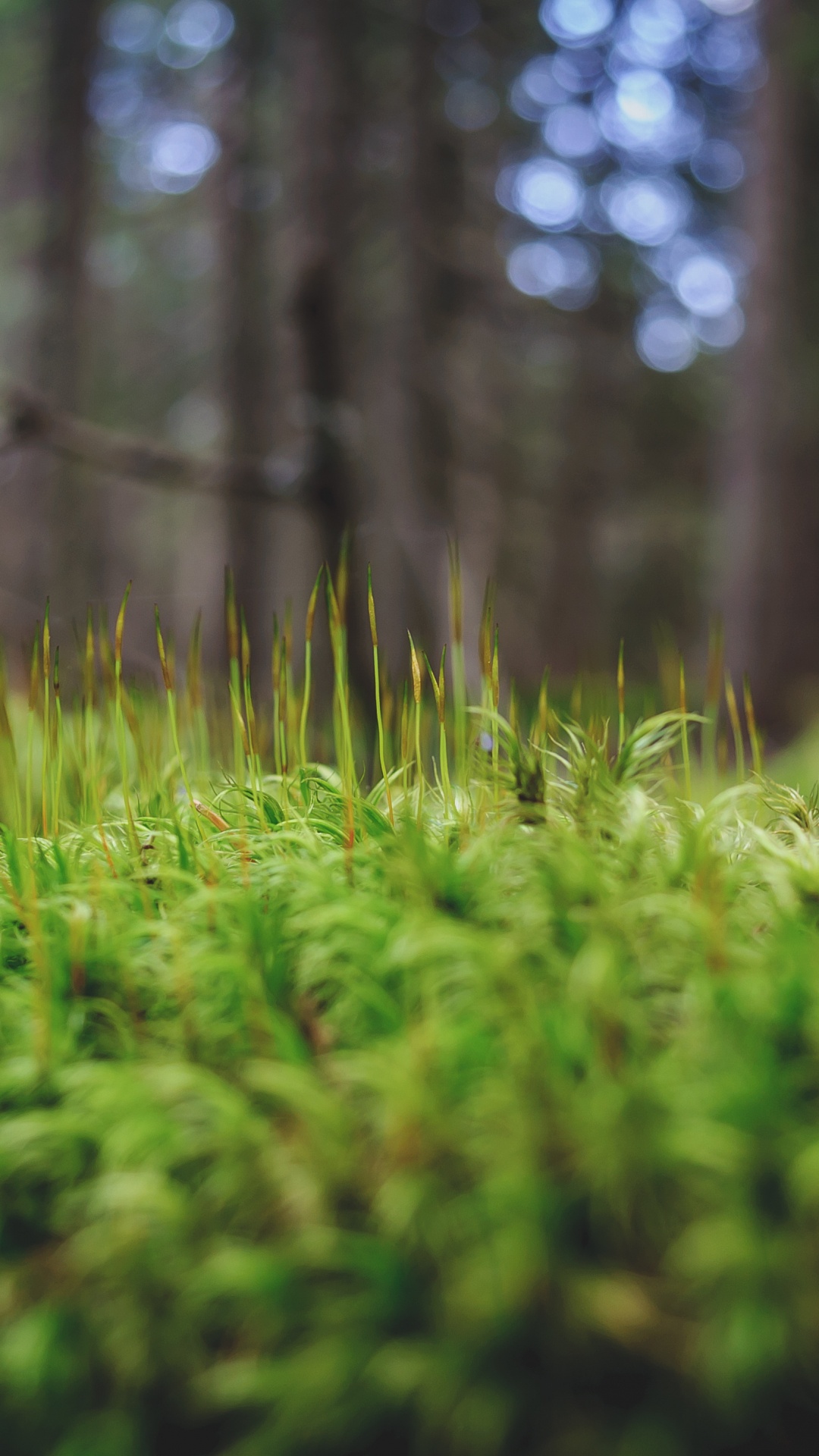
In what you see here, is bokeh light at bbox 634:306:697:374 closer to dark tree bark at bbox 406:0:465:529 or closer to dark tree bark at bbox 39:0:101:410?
dark tree bark at bbox 406:0:465:529

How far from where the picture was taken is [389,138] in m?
8.57

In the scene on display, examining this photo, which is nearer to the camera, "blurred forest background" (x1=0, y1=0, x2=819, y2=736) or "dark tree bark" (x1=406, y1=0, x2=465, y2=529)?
"blurred forest background" (x1=0, y1=0, x2=819, y2=736)

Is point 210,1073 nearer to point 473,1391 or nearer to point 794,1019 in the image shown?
point 473,1391

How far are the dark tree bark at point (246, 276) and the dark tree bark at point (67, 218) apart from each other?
129 cm

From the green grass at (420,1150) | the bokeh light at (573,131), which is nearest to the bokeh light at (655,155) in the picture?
the bokeh light at (573,131)

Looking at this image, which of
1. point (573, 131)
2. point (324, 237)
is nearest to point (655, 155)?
point (573, 131)

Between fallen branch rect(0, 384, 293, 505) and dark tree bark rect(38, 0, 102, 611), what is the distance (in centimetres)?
452

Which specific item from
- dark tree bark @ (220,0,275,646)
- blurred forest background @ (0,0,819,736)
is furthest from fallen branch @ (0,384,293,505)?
dark tree bark @ (220,0,275,646)

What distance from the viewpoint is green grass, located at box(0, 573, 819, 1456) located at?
0.68 metres

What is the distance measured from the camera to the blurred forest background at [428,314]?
4.26 metres

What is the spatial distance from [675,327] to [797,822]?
12611 millimetres

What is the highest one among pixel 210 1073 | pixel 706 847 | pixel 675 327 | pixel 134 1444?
pixel 675 327

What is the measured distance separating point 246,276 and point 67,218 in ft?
5.67

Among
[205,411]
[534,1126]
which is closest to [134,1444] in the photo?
[534,1126]
